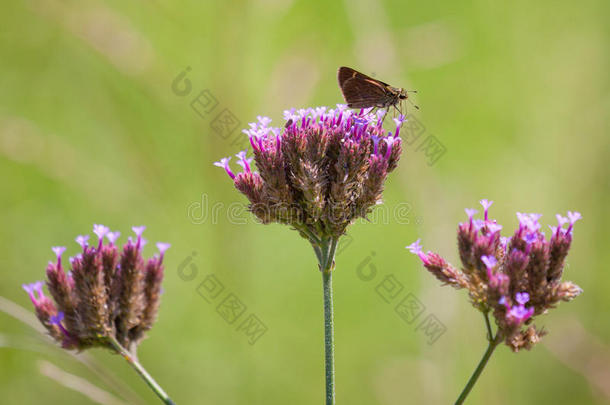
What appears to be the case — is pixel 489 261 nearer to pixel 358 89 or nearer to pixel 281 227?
pixel 358 89

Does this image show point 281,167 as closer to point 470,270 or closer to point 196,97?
point 470,270

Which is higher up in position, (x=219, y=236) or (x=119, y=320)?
(x=219, y=236)

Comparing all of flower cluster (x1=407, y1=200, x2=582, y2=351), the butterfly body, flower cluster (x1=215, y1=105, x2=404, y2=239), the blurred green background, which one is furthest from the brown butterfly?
flower cluster (x1=407, y1=200, x2=582, y2=351)

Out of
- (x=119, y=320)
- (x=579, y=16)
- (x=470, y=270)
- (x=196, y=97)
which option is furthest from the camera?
(x=579, y=16)

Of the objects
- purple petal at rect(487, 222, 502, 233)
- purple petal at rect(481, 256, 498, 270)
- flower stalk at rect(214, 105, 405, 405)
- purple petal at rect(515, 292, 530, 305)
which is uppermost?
flower stalk at rect(214, 105, 405, 405)

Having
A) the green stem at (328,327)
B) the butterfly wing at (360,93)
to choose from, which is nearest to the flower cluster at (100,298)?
the green stem at (328,327)

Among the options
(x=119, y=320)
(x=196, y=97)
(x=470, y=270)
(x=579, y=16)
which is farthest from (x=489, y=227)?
(x=579, y=16)

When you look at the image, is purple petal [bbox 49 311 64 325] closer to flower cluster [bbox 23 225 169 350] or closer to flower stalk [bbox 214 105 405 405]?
flower cluster [bbox 23 225 169 350]
